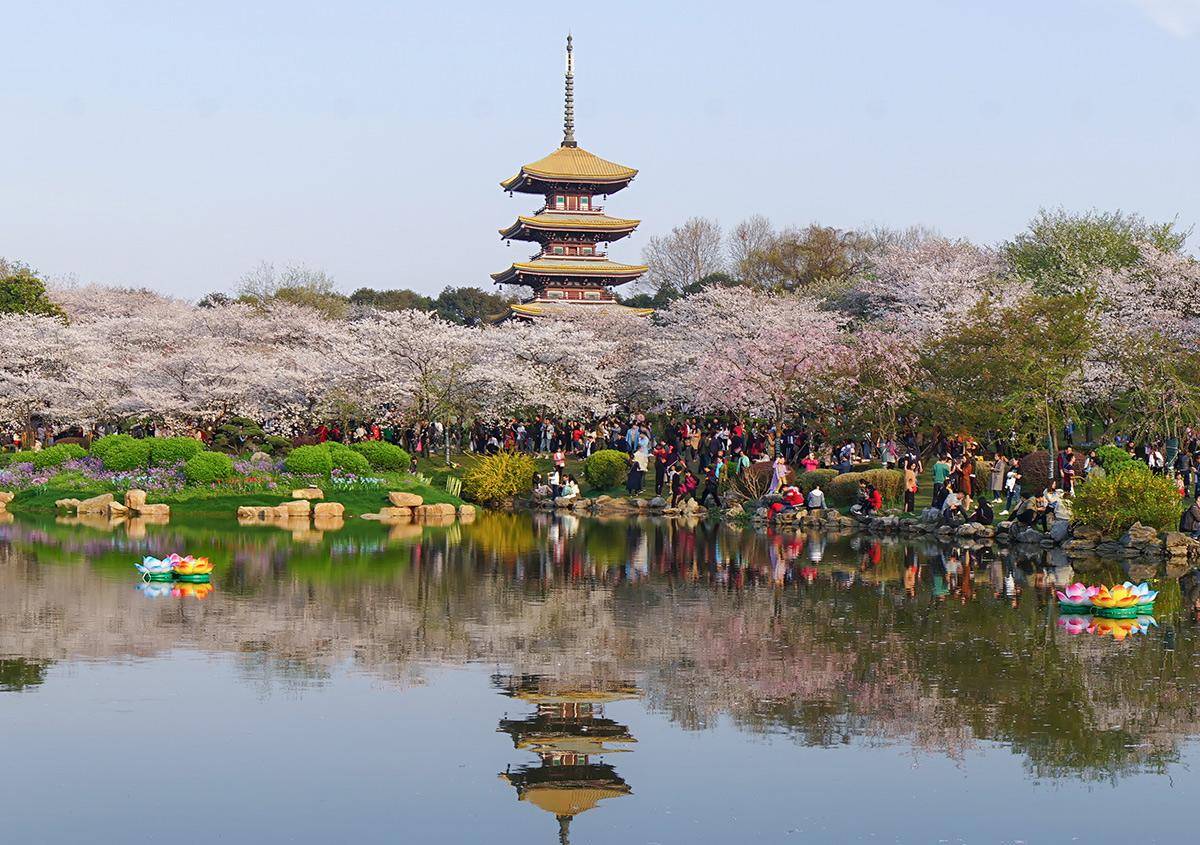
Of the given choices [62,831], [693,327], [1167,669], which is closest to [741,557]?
[1167,669]

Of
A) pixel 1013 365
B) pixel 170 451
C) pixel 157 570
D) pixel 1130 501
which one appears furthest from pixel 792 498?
pixel 157 570

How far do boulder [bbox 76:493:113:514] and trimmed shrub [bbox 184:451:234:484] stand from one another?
2.28 m

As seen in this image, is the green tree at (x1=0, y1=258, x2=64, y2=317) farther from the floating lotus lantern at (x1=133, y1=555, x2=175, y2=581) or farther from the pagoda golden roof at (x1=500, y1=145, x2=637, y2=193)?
the floating lotus lantern at (x1=133, y1=555, x2=175, y2=581)

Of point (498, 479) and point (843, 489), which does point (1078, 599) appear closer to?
point (843, 489)

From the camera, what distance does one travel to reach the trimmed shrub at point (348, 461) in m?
44.1

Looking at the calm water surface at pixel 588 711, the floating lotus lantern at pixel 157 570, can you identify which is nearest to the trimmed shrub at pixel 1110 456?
the calm water surface at pixel 588 711

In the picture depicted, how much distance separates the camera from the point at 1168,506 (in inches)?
1234

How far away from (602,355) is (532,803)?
4959 centimetres

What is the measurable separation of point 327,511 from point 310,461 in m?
A: 2.00

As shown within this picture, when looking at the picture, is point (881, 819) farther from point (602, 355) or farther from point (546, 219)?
point (546, 219)

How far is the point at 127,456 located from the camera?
4391 cm

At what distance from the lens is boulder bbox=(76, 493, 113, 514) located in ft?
139

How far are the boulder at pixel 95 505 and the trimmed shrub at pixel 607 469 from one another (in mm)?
14365

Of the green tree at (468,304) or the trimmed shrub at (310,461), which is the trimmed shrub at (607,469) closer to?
the trimmed shrub at (310,461)
